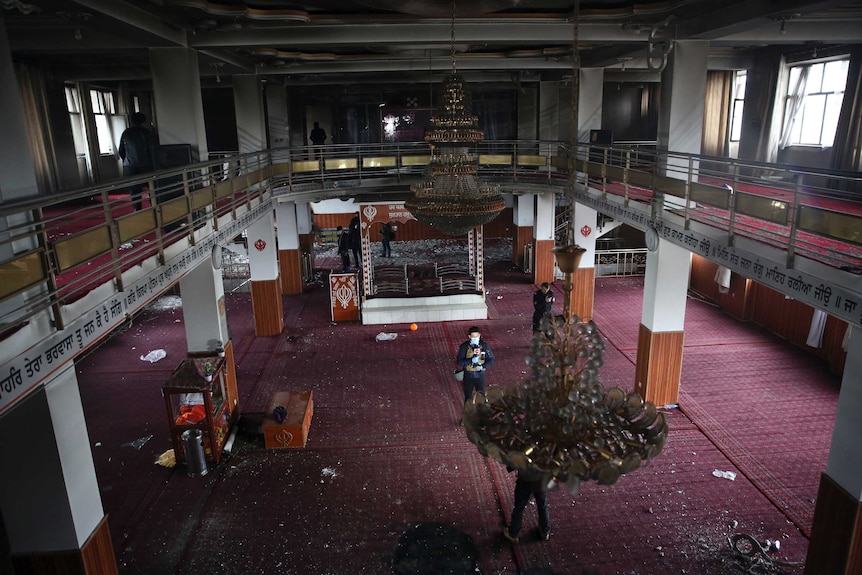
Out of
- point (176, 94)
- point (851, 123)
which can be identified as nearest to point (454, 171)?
point (176, 94)

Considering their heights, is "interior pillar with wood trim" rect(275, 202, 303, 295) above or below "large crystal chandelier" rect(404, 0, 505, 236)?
below

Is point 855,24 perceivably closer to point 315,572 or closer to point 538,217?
point 538,217

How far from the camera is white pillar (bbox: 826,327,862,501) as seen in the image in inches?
203

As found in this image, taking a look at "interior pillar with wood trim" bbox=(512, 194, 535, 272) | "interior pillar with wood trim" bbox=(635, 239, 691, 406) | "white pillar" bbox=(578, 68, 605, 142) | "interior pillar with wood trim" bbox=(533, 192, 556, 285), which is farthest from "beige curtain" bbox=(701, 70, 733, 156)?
"interior pillar with wood trim" bbox=(635, 239, 691, 406)

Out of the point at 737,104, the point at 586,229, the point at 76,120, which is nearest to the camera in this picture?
the point at 586,229

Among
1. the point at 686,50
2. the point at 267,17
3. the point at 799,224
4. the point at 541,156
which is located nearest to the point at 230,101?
the point at 541,156

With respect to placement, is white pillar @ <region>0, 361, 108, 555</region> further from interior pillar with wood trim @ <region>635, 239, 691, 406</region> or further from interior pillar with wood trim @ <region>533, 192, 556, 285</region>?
interior pillar with wood trim @ <region>533, 192, 556, 285</region>

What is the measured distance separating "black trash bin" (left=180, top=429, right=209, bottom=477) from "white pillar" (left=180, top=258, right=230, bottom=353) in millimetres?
1584

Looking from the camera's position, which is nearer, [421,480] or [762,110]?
[421,480]

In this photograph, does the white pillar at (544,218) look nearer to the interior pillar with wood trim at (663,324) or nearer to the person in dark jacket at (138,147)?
the interior pillar with wood trim at (663,324)

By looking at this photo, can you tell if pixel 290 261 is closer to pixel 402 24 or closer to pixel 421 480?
pixel 402 24

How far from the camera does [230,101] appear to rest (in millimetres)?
19938

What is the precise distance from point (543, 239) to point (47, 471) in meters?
14.8

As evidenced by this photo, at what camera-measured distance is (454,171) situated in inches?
297
